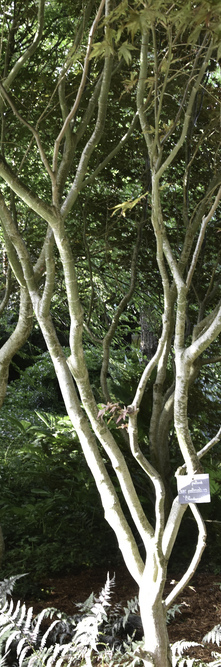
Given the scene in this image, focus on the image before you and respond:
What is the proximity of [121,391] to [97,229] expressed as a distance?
1.47m

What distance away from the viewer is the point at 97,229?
455cm

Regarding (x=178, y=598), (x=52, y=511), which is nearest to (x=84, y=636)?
(x=178, y=598)

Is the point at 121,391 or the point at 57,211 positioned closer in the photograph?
the point at 57,211

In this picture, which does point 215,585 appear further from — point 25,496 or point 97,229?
point 97,229

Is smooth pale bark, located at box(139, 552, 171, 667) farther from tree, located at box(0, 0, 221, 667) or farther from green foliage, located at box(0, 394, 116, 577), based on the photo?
green foliage, located at box(0, 394, 116, 577)

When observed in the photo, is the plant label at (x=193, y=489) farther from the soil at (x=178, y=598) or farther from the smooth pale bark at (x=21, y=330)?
the smooth pale bark at (x=21, y=330)

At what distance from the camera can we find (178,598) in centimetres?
328

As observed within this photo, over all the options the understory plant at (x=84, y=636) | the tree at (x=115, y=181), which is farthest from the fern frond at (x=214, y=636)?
the tree at (x=115, y=181)

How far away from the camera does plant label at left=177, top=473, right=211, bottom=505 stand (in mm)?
2143

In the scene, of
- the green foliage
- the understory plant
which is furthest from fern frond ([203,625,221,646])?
the green foliage

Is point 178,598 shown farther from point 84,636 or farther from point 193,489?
point 193,489

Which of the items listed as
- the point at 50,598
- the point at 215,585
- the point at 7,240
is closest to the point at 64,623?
the point at 50,598

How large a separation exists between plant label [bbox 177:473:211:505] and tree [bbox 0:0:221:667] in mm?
84

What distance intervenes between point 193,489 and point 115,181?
2.90 meters
